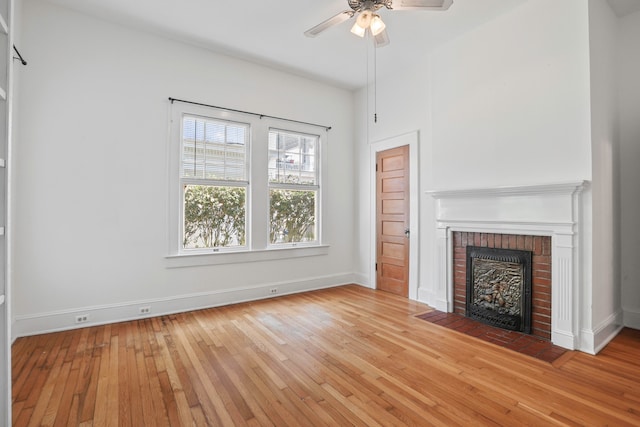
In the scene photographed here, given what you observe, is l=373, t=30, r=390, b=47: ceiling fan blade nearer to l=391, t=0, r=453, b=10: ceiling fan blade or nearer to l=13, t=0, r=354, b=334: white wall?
l=391, t=0, r=453, b=10: ceiling fan blade

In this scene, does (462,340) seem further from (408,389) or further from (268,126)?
(268,126)

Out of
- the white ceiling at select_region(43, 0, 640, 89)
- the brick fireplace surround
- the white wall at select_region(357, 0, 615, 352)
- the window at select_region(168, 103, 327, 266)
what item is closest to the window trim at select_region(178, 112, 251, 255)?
the window at select_region(168, 103, 327, 266)

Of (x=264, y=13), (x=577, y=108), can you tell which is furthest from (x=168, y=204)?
(x=577, y=108)

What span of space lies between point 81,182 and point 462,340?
4.16 metres

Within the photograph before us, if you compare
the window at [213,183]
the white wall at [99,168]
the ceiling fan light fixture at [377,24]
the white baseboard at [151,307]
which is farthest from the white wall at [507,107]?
the white wall at [99,168]

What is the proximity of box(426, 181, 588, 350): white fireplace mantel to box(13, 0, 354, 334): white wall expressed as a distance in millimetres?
2982

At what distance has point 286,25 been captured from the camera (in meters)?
3.53

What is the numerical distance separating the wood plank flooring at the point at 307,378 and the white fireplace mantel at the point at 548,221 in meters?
0.36

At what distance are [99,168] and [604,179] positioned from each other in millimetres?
5100

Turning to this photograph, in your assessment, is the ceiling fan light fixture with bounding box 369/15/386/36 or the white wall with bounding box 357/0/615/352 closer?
the ceiling fan light fixture with bounding box 369/15/386/36

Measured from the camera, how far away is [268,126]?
457 cm

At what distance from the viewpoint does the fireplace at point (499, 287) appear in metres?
3.13

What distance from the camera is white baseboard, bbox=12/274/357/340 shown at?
3113 mm

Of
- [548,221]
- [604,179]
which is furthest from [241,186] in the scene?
[604,179]
